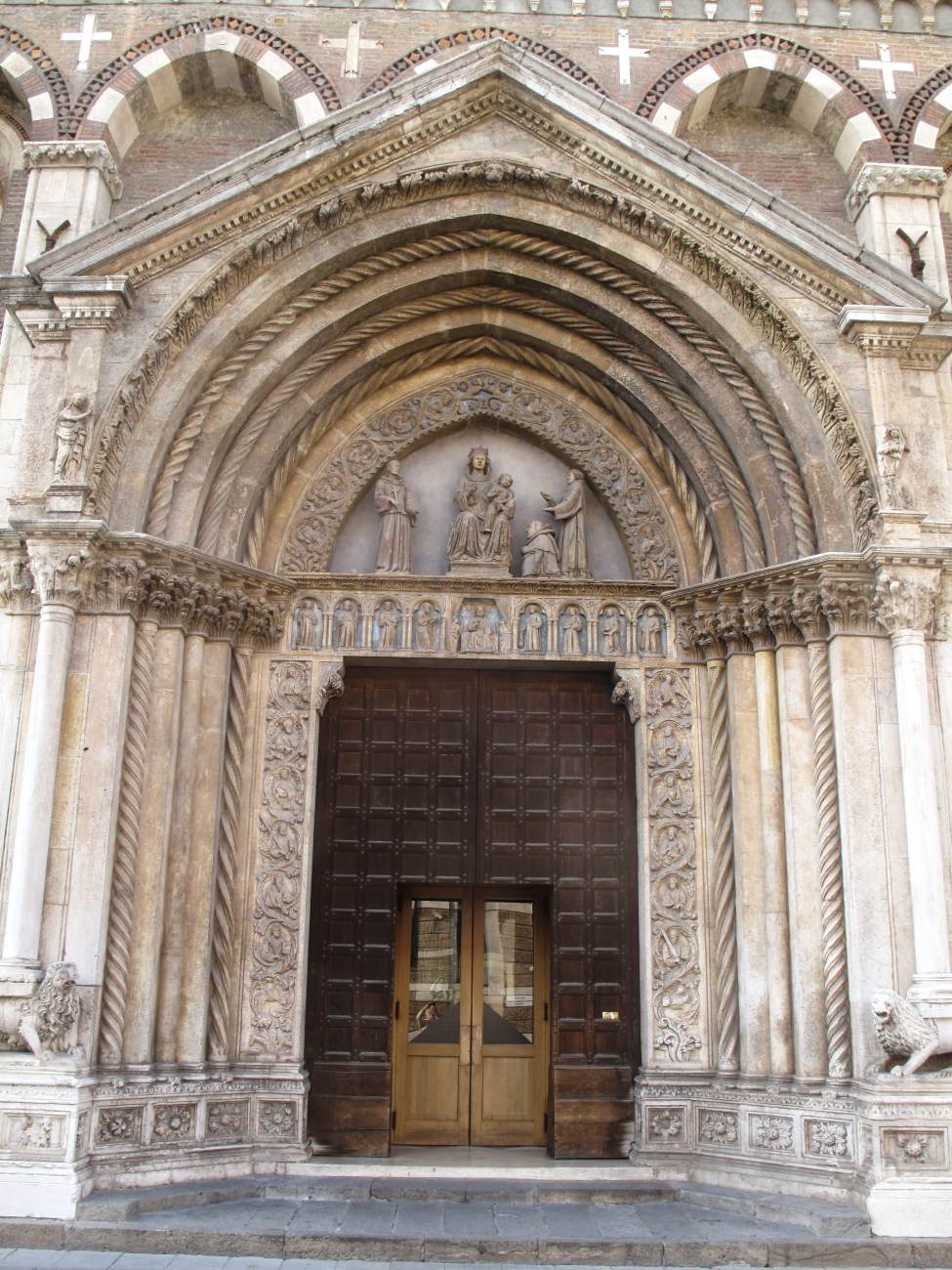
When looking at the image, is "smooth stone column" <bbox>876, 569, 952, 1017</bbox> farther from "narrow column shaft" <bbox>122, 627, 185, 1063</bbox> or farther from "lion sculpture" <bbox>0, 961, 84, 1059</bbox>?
"lion sculpture" <bbox>0, 961, 84, 1059</bbox>

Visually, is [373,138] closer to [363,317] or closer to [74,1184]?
[363,317]

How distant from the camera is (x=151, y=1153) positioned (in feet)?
28.7

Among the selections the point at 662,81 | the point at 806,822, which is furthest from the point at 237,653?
the point at 662,81

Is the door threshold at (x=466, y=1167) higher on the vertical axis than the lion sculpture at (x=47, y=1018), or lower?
lower

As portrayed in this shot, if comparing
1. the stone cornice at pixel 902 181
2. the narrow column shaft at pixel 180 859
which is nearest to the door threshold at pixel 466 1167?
the narrow column shaft at pixel 180 859

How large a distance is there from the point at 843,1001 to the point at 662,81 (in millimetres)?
9231

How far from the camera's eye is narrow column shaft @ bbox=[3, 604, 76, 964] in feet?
28.4

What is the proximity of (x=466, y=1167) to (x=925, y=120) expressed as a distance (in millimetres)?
10965

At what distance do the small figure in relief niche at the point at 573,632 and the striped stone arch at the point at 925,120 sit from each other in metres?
5.77

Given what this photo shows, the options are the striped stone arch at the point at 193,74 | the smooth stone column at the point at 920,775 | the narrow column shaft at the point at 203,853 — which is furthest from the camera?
the striped stone arch at the point at 193,74

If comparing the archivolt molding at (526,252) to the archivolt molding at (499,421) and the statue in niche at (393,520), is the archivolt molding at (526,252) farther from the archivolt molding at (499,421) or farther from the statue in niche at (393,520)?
the statue in niche at (393,520)

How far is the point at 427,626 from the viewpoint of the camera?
11109 mm

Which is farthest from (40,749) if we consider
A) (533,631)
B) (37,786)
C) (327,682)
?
(533,631)

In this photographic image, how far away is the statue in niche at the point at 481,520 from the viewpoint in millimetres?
11234
